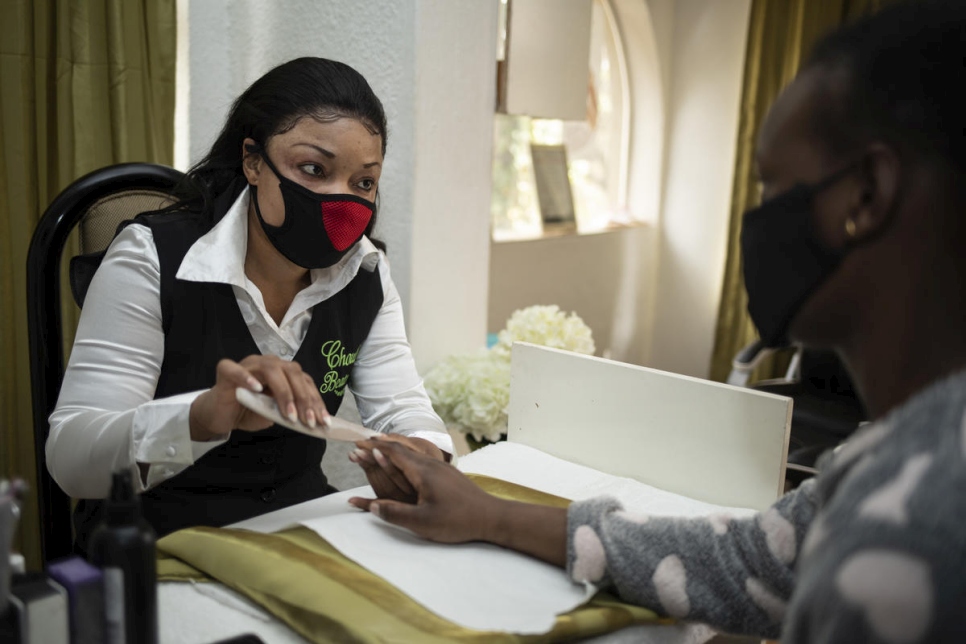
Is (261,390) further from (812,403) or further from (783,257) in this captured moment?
(812,403)

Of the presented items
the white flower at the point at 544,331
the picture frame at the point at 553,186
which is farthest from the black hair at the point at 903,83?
the picture frame at the point at 553,186

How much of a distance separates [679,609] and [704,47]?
12.9ft

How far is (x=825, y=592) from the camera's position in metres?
0.63

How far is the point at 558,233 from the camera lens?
13.0 ft

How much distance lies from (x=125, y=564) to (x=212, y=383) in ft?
2.45

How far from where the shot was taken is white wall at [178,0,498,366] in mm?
2041

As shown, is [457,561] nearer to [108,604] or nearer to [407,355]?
[108,604]

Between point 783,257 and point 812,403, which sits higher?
point 783,257

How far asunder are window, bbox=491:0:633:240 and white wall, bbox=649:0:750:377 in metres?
0.26

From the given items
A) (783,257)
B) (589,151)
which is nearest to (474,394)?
(783,257)

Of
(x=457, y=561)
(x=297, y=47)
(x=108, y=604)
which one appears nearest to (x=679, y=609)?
(x=457, y=561)

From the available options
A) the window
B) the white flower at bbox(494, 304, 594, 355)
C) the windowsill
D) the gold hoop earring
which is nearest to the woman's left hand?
the gold hoop earring

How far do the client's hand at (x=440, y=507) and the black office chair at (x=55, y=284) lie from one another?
2.10 ft

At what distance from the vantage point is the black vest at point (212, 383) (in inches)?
56.7
